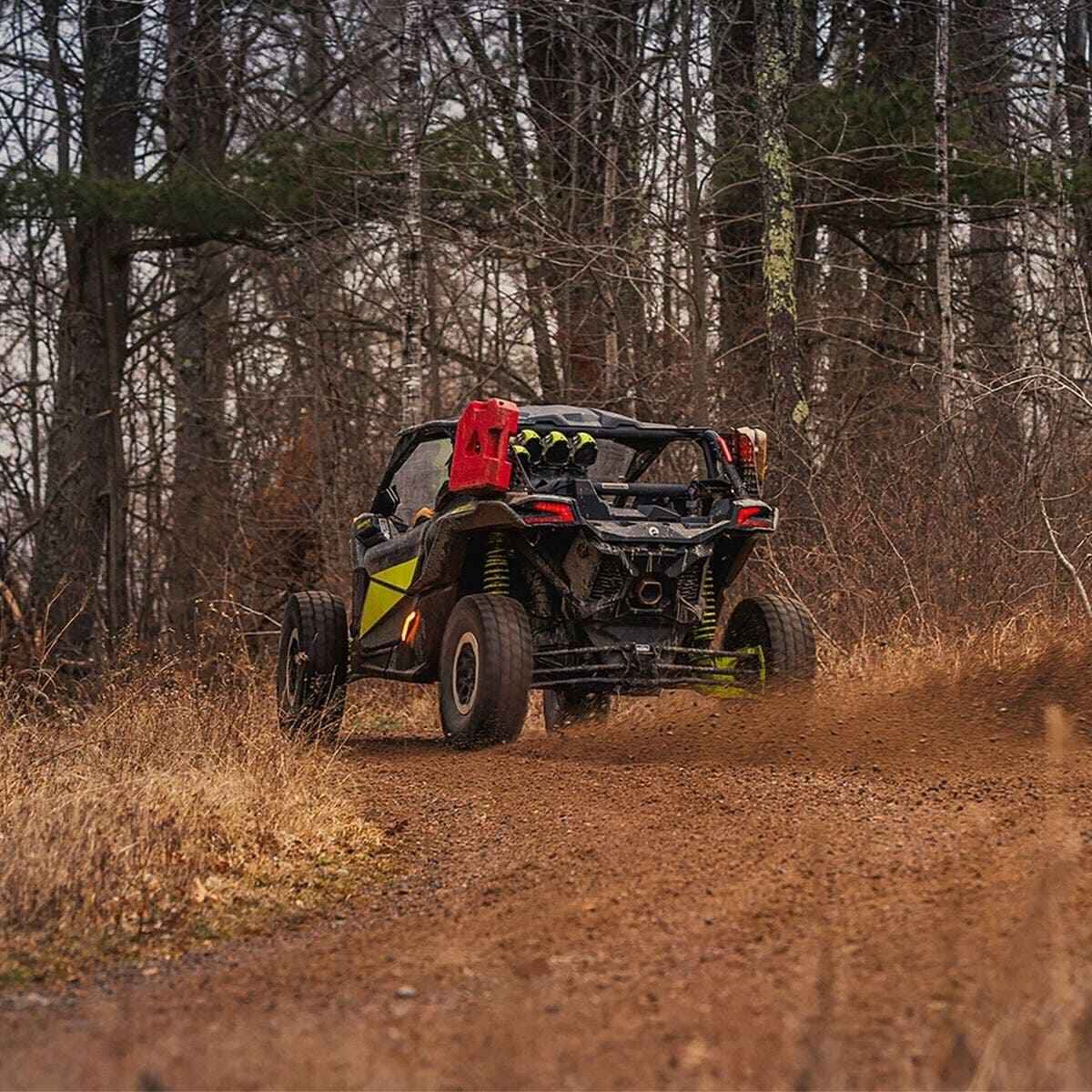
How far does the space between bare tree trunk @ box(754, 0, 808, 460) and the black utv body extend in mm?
6866

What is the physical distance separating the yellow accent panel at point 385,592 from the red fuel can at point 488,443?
125 centimetres

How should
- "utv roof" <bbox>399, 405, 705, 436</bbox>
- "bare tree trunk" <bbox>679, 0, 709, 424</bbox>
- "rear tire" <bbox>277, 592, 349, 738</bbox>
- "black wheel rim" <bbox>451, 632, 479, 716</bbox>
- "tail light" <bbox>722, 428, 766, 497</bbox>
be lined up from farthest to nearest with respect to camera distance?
"bare tree trunk" <bbox>679, 0, 709, 424</bbox>, "rear tire" <bbox>277, 592, 349, 738</bbox>, "tail light" <bbox>722, 428, 766, 497</bbox>, "utv roof" <bbox>399, 405, 705, 436</bbox>, "black wheel rim" <bbox>451, 632, 479, 716</bbox>

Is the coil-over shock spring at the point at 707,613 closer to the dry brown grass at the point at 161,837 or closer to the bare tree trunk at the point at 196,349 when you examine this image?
the dry brown grass at the point at 161,837

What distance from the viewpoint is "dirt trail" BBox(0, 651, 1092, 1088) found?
362 cm

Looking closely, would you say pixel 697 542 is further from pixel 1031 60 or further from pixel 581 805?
pixel 1031 60

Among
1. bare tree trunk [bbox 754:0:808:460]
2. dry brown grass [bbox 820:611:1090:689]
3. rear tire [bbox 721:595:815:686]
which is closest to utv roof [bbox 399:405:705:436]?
rear tire [bbox 721:595:815:686]

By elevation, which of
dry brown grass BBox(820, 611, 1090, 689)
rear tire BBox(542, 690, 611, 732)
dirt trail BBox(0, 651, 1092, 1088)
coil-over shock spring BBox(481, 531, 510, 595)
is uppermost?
coil-over shock spring BBox(481, 531, 510, 595)

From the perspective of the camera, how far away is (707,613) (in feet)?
35.0

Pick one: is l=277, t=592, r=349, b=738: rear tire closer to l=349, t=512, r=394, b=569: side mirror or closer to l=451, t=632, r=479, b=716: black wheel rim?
l=349, t=512, r=394, b=569: side mirror

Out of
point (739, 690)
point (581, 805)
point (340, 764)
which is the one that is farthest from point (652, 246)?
point (581, 805)

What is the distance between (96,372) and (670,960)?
72.8 ft

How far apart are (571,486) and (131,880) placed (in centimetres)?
473

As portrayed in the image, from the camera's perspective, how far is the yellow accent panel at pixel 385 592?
36.0ft

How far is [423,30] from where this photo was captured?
64.0 feet
